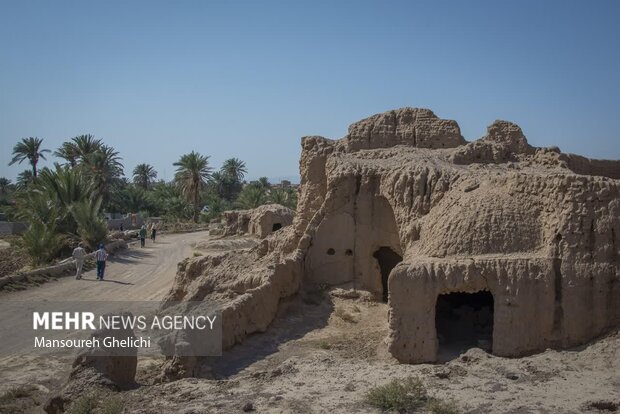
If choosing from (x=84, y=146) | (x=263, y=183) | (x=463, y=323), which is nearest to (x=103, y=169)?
(x=84, y=146)

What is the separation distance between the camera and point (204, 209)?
5922 centimetres

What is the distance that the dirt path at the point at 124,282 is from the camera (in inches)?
822

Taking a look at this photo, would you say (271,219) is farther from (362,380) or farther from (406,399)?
(406,399)

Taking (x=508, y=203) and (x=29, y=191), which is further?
(x=29, y=191)

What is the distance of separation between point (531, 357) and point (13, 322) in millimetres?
14088

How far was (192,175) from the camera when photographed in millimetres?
51219

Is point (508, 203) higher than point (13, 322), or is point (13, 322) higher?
point (508, 203)

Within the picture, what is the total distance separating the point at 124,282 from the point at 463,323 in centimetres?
1501

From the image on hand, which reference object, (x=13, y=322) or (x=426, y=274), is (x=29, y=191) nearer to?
(x=13, y=322)

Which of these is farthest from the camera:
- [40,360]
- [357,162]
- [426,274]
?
[357,162]

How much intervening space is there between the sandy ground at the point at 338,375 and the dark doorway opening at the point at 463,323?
960mm

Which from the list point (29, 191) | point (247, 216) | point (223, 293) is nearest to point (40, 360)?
point (223, 293)

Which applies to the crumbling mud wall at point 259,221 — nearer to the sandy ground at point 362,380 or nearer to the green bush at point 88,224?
the green bush at point 88,224

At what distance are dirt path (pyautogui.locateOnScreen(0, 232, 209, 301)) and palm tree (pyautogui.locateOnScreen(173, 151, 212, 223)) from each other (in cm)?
1801
